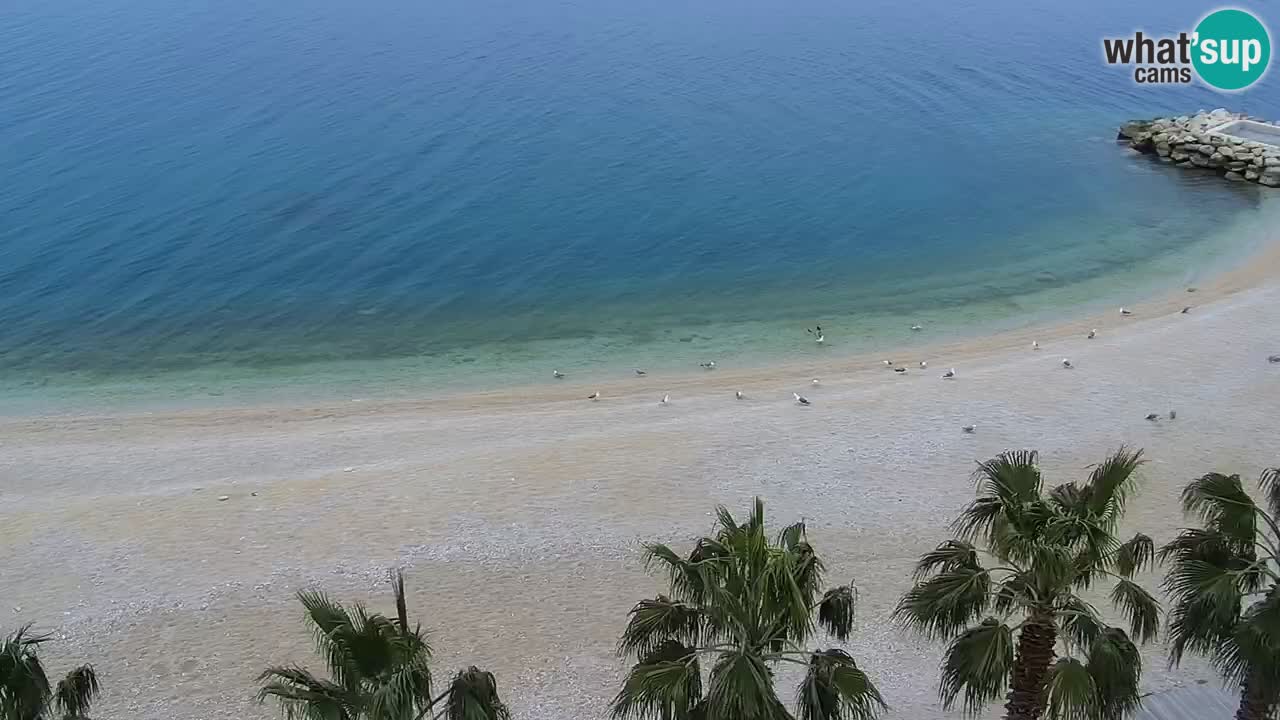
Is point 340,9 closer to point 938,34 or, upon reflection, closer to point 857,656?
point 938,34

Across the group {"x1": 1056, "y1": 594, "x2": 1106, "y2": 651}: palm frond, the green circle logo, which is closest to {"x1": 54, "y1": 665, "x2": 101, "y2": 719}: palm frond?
{"x1": 1056, "y1": 594, "x2": 1106, "y2": 651}: palm frond

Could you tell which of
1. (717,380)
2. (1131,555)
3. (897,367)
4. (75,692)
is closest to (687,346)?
(717,380)

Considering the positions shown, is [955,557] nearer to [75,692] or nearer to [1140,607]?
[1140,607]

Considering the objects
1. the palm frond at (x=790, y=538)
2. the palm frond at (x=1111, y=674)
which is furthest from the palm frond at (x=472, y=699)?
the palm frond at (x=1111, y=674)

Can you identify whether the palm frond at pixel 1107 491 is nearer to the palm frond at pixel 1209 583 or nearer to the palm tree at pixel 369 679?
the palm frond at pixel 1209 583

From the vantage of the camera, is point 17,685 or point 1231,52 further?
point 1231,52
